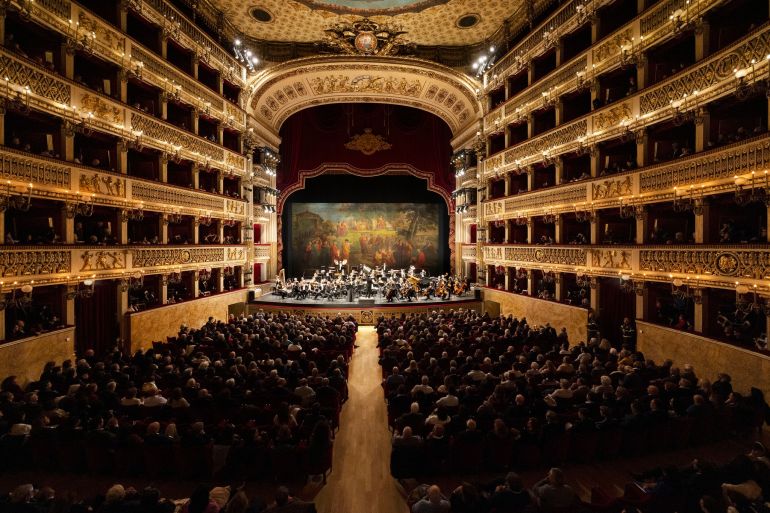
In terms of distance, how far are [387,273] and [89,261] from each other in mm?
18527

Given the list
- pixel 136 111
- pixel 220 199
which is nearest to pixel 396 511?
pixel 136 111

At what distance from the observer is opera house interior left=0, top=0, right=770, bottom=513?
285 inches

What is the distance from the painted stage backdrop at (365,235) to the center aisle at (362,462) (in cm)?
1921

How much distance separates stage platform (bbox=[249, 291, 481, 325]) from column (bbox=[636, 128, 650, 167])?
11.1m

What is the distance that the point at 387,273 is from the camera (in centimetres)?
2938

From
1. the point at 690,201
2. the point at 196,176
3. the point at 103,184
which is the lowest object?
the point at 690,201

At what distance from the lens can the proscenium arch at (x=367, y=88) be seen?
23438mm

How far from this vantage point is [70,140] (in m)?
13.2

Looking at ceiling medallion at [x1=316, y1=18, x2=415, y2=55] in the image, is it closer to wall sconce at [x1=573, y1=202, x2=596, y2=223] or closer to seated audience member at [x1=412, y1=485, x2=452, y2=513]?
wall sconce at [x1=573, y1=202, x2=596, y2=223]

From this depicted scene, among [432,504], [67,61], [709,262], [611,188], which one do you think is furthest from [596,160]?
[67,61]

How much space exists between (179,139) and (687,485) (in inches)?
779

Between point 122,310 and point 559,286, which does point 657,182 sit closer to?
point 559,286

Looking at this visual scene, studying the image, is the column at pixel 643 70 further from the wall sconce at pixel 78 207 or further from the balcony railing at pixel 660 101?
the wall sconce at pixel 78 207

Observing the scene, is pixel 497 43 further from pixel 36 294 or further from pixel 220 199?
pixel 36 294
